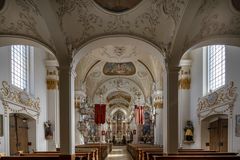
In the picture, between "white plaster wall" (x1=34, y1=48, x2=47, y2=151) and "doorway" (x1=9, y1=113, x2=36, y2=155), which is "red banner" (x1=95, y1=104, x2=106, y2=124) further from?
"doorway" (x1=9, y1=113, x2=36, y2=155)

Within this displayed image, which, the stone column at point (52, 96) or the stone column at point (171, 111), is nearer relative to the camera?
the stone column at point (171, 111)

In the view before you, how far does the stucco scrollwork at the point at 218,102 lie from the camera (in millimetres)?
10770

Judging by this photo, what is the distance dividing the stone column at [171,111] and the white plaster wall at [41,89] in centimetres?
690

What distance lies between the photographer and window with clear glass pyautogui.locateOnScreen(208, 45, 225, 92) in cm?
1197

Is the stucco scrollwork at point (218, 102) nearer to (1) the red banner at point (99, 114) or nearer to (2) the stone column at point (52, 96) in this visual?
(1) the red banner at point (99, 114)

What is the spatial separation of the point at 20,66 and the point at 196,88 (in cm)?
770

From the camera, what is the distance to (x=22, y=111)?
12.3 metres

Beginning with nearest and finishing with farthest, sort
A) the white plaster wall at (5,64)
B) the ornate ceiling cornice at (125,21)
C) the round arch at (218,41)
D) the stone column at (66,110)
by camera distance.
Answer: the ornate ceiling cornice at (125,21), the stone column at (66,110), the round arch at (218,41), the white plaster wall at (5,64)

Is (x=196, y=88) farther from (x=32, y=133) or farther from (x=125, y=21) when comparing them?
(x=32, y=133)

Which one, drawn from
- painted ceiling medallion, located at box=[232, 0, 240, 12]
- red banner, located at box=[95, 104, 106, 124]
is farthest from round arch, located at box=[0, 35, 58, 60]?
red banner, located at box=[95, 104, 106, 124]

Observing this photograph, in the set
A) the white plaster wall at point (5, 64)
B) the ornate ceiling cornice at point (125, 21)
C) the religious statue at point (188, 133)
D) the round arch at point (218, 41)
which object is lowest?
the religious statue at point (188, 133)

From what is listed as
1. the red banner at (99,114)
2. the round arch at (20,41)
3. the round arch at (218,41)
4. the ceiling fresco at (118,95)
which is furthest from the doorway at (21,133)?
the ceiling fresco at (118,95)

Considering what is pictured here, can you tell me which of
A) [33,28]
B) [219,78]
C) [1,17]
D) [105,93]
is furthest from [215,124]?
[105,93]

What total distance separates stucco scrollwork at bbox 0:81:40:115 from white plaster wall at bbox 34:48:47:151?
51 cm
